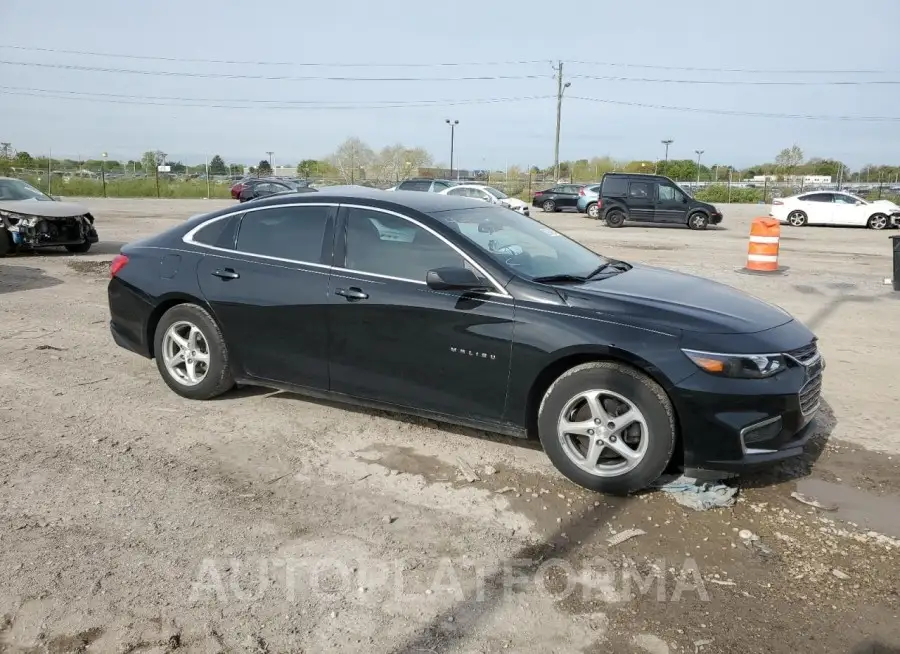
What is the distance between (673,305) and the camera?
4.11 m

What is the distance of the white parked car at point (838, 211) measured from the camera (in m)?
27.0

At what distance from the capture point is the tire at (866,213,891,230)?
2694cm

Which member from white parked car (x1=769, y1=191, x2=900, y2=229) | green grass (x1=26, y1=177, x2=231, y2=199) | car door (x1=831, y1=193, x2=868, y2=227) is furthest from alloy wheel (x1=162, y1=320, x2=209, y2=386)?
green grass (x1=26, y1=177, x2=231, y2=199)

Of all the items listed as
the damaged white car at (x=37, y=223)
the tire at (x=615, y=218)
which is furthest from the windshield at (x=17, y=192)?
the tire at (x=615, y=218)

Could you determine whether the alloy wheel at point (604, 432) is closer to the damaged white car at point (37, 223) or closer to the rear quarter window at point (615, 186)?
the damaged white car at point (37, 223)

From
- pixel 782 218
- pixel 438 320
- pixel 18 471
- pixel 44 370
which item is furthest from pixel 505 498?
pixel 782 218

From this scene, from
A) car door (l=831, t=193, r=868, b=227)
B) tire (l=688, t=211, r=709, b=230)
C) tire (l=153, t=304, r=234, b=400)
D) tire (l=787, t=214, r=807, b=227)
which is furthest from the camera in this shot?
tire (l=787, t=214, r=807, b=227)

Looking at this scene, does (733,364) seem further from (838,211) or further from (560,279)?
(838,211)

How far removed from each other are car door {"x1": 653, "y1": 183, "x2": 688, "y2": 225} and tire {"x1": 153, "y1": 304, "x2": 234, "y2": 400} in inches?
926

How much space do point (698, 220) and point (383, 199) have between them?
926 inches

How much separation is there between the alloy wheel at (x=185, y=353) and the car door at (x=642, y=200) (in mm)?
23235

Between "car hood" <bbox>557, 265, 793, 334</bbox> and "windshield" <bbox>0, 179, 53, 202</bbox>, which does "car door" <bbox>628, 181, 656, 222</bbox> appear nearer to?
"windshield" <bbox>0, 179, 53, 202</bbox>

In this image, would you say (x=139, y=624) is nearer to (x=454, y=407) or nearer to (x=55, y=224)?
(x=454, y=407)

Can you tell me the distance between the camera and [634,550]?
11.4 feet
